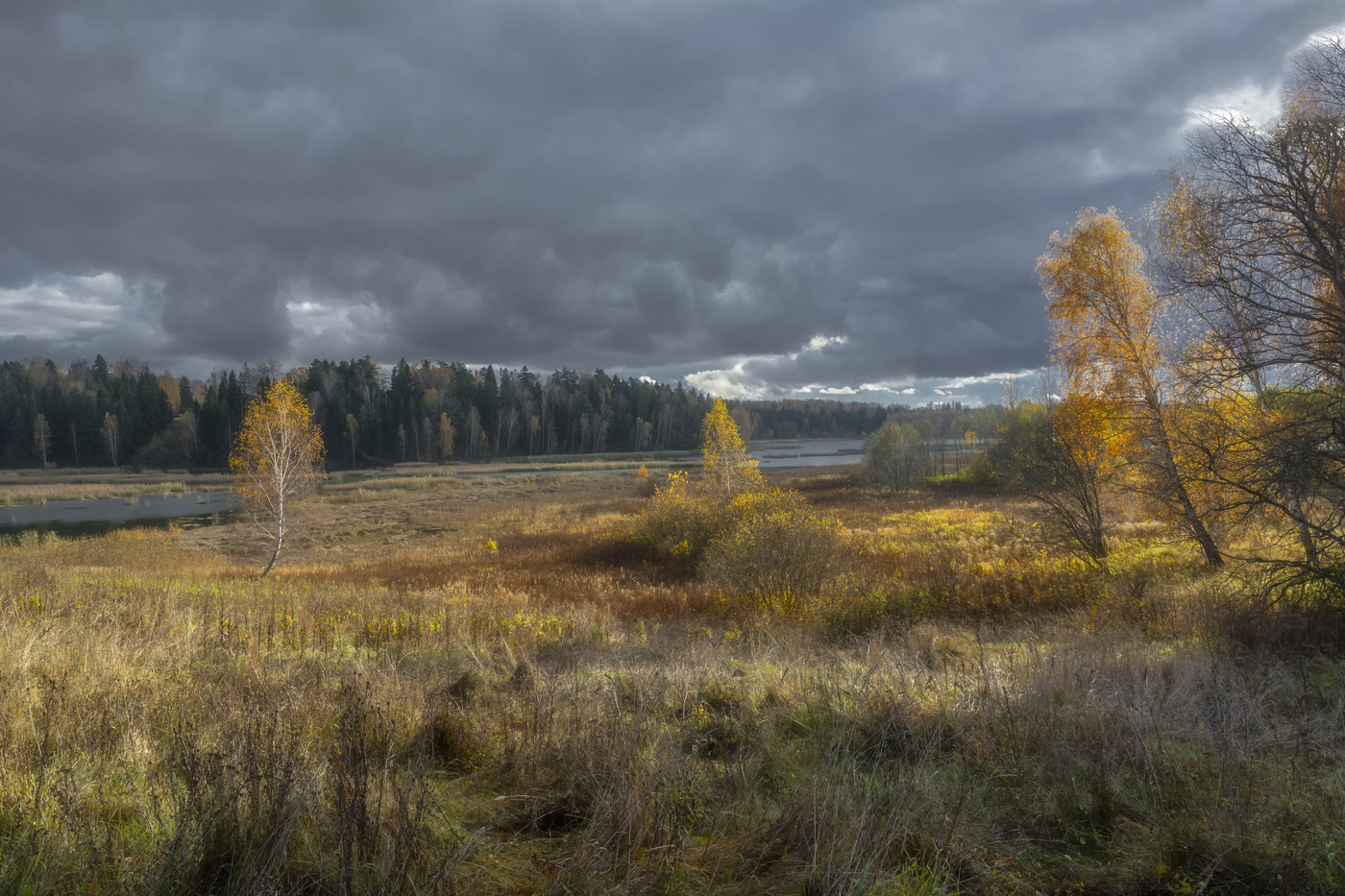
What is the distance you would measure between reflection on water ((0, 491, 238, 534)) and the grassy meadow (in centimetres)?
3872

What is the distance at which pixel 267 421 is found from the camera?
23.5 m

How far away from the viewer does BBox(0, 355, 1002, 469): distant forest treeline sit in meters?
90.8

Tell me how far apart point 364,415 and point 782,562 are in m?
105

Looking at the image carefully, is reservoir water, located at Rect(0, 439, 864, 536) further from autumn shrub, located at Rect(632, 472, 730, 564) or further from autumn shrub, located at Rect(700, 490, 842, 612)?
autumn shrub, located at Rect(700, 490, 842, 612)

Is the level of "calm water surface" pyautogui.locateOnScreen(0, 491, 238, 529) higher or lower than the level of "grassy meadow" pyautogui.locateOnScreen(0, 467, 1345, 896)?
lower

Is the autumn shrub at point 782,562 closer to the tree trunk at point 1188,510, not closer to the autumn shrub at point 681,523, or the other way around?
the autumn shrub at point 681,523

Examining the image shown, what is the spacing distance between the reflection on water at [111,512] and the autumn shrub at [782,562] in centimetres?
3588

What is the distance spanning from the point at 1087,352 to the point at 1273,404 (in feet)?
33.6

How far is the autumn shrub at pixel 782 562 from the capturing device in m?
14.3

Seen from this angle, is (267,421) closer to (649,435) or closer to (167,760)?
(167,760)

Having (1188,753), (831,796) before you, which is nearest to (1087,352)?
(1188,753)

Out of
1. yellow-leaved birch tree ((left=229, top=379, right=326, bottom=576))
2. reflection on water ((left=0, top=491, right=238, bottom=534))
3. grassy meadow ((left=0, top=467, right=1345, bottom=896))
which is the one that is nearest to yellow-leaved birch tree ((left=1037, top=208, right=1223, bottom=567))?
grassy meadow ((left=0, top=467, right=1345, bottom=896))

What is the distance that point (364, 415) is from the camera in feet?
339

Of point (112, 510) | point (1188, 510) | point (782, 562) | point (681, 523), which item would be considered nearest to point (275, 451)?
point (681, 523)
